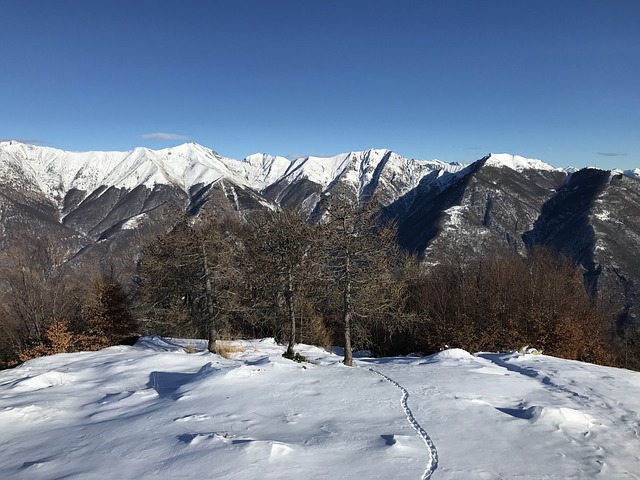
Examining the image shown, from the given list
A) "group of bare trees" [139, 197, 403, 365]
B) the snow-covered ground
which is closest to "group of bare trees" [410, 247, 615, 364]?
"group of bare trees" [139, 197, 403, 365]

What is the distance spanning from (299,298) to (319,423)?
2292cm

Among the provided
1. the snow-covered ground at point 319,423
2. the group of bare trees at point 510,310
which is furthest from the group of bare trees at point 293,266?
the snow-covered ground at point 319,423

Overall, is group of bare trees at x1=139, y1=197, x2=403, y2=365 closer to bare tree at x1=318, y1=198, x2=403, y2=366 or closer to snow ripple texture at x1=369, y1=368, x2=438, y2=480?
bare tree at x1=318, y1=198, x2=403, y2=366

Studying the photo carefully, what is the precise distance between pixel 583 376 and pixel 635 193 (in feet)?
690

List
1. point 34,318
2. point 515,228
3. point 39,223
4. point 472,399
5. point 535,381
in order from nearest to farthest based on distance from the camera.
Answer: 1. point 472,399
2. point 535,381
3. point 34,318
4. point 515,228
5. point 39,223

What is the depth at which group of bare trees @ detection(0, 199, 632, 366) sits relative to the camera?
18844 millimetres

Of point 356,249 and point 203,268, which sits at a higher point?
point 356,249

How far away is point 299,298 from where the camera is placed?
30781 mm

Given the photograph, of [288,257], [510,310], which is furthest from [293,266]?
[510,310]

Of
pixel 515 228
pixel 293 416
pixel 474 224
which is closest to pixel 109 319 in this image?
pixel 293 416

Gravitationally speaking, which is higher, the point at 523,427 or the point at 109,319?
the point at 523,427

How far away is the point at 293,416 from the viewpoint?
8305 mm

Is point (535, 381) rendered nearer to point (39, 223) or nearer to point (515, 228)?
point (515, 228)

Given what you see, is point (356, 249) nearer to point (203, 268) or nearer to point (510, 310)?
point (203, 268)
